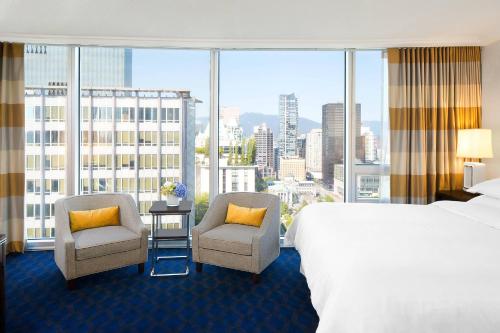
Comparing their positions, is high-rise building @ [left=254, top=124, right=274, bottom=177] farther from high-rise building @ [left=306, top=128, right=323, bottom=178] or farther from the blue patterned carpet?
the blue patterned carpet

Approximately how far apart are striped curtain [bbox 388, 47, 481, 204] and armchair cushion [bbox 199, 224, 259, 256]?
7.52 feet

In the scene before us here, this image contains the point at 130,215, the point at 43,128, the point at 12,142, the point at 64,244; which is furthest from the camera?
the point at 43,128

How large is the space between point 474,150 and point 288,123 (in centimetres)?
236

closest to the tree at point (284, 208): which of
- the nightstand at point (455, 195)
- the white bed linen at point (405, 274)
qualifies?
the nightstand at point (455, 195)

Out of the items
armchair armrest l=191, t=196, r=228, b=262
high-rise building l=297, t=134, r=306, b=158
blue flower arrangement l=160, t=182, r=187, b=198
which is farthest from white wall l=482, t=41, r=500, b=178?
blue flower arrangement l=160, t=182, r=187, b=198

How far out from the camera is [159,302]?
10.3ft

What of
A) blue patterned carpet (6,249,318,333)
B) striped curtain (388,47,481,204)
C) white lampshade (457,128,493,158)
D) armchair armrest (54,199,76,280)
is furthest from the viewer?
striped curtain (388,47,481,204)

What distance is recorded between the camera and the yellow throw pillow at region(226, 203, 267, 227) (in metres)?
3.96

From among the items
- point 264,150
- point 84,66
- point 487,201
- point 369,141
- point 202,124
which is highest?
point 84,66

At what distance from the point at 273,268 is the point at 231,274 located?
520mm

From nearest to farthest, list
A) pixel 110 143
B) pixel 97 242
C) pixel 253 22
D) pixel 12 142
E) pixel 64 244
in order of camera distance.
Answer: pixel 64 244, pixel 97 242, pixel 253 22, pixel 12 142, pixel 110 143

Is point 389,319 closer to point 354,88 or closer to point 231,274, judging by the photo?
point 231,274

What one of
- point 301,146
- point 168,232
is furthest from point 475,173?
point 168,232

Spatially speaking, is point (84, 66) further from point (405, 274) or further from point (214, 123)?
point (405, 274)
